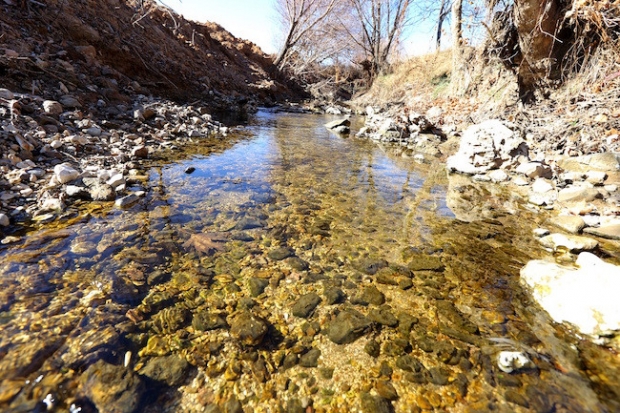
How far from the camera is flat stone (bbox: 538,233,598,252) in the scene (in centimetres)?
307

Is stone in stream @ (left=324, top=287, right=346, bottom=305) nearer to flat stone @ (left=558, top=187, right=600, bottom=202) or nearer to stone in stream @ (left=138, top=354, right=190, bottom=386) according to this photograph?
stone in stream @ (left=138, top=354, right=190, bottom=386)

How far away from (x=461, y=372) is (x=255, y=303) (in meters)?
1.47

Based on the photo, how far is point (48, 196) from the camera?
3.27 m

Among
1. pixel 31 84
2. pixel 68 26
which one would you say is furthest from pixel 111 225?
pixel 68 26

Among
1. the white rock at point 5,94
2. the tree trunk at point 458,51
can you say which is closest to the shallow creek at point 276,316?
the white rock at point 5,94

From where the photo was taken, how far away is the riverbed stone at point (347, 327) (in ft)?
6.71

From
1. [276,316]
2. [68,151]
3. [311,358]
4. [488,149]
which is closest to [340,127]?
[488,149]

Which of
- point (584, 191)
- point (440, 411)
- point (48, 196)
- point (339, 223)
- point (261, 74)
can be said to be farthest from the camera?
point (261, 74)

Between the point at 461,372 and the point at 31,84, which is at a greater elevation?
the point at 31,84

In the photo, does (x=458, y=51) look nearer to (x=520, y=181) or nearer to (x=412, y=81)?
(x=412, y=81)

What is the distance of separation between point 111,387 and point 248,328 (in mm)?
797

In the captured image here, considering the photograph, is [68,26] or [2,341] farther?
[68,26]

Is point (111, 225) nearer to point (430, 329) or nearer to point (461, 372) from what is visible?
point (430, 329)

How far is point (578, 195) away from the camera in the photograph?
165 inches
